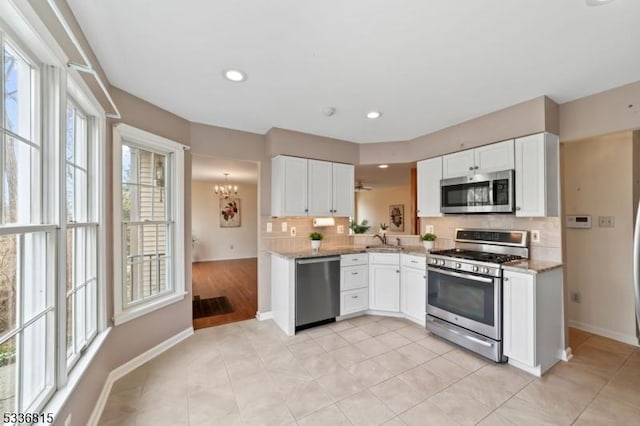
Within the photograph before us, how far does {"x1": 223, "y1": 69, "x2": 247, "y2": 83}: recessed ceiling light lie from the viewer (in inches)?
77.8

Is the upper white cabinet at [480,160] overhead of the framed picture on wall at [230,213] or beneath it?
overhead

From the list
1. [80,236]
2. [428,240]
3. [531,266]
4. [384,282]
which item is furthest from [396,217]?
[80,236]

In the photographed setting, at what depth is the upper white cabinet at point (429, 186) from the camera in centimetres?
333

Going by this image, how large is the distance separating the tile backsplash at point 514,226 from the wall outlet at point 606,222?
3.06ft

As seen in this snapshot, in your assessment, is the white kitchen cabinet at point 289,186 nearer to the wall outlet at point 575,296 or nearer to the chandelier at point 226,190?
the wall outlet at point 575,296

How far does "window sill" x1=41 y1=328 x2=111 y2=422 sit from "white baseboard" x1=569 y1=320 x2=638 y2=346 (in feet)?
15.4

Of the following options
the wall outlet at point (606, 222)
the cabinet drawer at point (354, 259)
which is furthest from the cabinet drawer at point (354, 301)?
the wall outlet at point (606, 222)

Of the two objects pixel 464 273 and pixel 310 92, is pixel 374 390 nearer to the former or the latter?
pixel 464 273

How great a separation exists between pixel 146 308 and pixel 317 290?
176cm

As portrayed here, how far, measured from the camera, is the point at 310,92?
231cm

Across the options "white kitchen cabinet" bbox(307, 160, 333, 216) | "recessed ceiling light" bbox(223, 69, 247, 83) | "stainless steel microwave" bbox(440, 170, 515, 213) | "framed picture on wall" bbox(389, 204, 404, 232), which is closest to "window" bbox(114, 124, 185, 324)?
"recessed ceiling light" bbox(223, 69, 247, 83)

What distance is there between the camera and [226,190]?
7.76 metres

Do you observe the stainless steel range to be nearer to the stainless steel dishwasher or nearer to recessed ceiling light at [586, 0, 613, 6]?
the stainless steel dishwasher

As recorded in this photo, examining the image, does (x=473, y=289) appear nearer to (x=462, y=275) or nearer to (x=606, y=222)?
(x=462, y=275)
